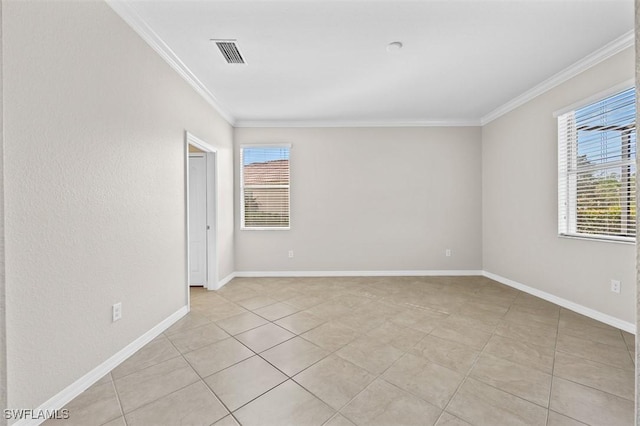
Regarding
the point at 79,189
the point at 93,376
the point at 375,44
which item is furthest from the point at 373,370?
the point at 375,44

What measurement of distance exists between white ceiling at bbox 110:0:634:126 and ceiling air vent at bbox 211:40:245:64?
0.18 ft

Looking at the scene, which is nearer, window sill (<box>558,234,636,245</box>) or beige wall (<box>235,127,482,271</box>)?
window sill (<box>558,234,636,245</box>)

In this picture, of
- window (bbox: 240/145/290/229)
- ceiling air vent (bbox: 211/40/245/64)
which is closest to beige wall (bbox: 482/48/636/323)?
window (bbox: 240/145/290/229)

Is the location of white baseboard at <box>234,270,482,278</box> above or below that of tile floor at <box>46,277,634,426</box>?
above

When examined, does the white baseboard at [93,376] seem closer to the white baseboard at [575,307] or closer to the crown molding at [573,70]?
the white baseboard at [575,307]

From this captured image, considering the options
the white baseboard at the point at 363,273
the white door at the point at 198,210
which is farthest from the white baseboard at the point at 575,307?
the white door at the point at 198,210

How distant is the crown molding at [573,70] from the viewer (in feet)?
7.70

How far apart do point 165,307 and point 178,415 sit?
134 cm

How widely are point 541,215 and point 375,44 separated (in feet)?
9.93

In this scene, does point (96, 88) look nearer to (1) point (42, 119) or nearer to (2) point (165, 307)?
(1) point (42, 119)

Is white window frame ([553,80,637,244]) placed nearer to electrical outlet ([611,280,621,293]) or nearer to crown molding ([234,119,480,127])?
electrical outlet ([611,280,621,293])

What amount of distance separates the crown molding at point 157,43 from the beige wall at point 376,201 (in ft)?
4.46

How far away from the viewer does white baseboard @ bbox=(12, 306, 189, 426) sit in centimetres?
141

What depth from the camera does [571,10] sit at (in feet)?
6.53
